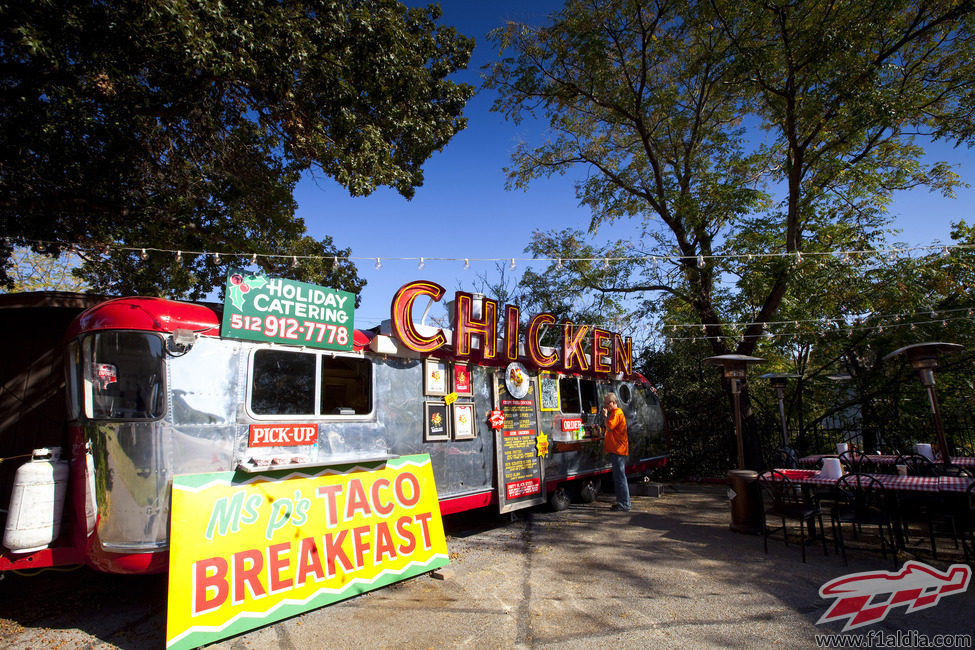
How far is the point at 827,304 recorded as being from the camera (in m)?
11.0

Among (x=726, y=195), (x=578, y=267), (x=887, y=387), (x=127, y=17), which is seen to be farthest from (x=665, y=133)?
(x=127, y=17)

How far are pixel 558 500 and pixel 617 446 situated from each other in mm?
1393

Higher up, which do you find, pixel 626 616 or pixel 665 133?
pixel 665 133

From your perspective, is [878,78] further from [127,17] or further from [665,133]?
[127,17]

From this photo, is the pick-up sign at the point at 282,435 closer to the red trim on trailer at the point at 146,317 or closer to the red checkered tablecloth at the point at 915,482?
the red trim on trailer at the point at 146,317

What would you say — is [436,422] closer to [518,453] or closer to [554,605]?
[518,453]

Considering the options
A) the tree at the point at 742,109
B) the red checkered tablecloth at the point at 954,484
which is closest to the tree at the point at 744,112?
the tree at the point at 742,109

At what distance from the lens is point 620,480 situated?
26.5 feet

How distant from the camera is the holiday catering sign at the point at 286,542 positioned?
3662 millimetres

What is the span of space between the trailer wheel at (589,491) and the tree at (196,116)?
6594 mm

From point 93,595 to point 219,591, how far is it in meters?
2.07

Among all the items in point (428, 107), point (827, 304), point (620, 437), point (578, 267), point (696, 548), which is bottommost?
point (696, 548)

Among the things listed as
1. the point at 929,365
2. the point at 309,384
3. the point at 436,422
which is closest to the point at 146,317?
the point at 309,384

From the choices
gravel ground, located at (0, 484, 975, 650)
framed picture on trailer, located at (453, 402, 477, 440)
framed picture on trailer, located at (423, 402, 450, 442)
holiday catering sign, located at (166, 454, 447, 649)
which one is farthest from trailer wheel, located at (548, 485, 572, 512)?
holiday catering sign, located at (166, 454, 447, 649)
